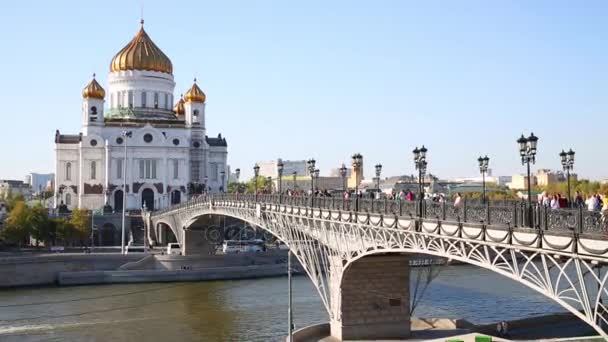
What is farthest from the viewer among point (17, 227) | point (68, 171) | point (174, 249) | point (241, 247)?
point (68, 171)

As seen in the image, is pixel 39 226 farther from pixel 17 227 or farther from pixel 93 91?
pixel 93 91

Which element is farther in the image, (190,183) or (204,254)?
(190,183)

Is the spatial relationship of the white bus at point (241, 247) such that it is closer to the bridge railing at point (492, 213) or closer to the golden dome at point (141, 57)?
the golden dome at point (141, 57)

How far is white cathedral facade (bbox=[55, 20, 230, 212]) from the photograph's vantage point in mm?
68562

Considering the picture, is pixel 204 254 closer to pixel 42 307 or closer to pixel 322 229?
pixel 42 307

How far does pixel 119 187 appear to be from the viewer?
68.3m

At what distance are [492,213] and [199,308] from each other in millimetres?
23511

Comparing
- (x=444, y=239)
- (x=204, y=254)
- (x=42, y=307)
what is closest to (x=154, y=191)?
(x=204, y=254)

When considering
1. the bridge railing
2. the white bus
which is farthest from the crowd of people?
the white bus

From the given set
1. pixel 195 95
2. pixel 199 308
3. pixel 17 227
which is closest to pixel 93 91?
pixel 195 95

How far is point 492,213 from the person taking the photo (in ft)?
44.7

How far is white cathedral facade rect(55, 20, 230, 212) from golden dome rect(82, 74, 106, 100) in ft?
0.31

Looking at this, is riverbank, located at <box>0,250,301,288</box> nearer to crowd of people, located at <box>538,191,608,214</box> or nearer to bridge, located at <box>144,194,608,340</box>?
bridge, located at <box>144,194,608,340</box>

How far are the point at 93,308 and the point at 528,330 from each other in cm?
1940
